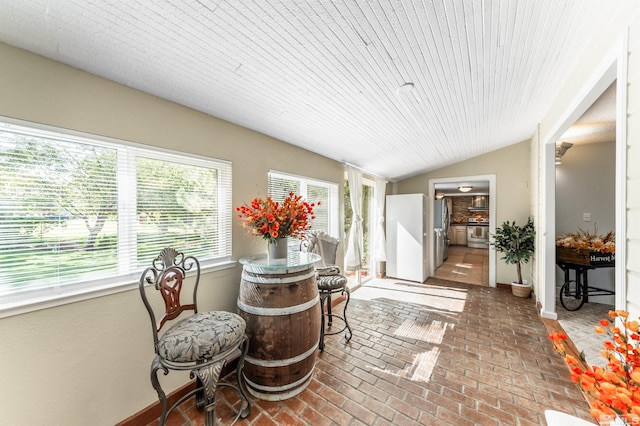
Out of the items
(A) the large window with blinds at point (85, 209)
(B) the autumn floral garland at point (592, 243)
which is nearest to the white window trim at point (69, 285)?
(A) the large window with blinds at point (85, 209)

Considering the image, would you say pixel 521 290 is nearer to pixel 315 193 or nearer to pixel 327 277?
pixel 327 277

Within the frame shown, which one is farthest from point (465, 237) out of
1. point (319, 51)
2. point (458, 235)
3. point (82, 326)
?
point (82, 326)

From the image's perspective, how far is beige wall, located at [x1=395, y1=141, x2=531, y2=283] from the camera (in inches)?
170

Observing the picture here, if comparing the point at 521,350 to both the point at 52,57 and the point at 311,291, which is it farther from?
the point at 52,57

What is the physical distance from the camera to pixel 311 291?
1906 mm

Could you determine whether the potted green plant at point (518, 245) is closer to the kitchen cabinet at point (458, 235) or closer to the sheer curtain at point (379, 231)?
the sheer curtain at point (379, 231)

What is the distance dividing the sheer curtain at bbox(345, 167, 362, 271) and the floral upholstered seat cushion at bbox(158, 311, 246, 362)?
102 inches

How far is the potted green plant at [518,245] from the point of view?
3.81 m

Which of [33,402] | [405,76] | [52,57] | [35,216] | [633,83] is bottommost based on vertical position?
[33,402]

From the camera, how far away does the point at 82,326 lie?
1.38 m

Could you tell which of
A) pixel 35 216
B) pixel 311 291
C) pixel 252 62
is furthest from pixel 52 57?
pixel 311 291

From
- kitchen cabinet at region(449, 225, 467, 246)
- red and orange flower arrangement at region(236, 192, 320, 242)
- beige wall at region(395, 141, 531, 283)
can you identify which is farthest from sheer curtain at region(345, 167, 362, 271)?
kitchen cabinet at region(449, 225, 467, 246)

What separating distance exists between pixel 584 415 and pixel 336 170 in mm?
3286

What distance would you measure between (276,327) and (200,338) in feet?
1.73
